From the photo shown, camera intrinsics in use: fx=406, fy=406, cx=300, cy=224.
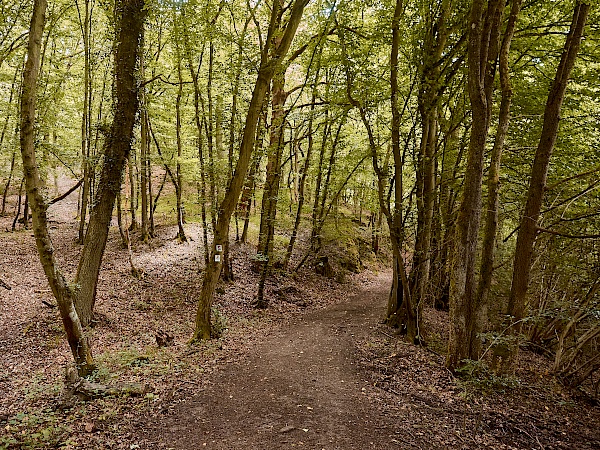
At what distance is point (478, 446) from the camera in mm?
4621

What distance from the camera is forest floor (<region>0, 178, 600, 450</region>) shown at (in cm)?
471

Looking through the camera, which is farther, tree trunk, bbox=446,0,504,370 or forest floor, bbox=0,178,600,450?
tree trunk, bbox=446,0,504,370

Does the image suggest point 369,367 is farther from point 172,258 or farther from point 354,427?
point 172,258

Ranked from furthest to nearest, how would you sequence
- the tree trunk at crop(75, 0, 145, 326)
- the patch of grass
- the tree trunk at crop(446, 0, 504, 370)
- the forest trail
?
the tree trunk at crop(75, 0, 145, 326), the tree trunk at crop(446, 0, 504, 370), the forest trail, the patch of grass

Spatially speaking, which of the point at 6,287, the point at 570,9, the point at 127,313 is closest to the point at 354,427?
the point at 127,313

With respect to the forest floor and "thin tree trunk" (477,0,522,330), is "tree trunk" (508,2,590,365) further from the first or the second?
the forest floor

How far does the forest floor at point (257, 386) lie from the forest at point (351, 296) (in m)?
0.04

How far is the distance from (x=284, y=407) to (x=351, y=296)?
9.52 metres

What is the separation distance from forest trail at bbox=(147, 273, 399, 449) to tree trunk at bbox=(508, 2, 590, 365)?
2975 mm

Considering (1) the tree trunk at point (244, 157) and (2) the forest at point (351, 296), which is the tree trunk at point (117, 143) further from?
(1) the tree trunk at point (244, 157)

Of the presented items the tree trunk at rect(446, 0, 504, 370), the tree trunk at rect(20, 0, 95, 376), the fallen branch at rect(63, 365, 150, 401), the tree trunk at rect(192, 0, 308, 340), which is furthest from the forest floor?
the tree trunk at rect(20, 0, 95, 376)

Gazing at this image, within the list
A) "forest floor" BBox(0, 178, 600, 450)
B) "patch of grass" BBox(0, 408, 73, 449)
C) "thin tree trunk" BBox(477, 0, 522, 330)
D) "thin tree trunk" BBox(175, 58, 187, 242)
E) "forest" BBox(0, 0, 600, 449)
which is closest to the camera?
"patch of grass" BBox(0, 408, 73, 449)

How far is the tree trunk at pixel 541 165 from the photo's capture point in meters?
6.42

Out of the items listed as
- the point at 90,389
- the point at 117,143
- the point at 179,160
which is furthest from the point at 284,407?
the point at 179,160
